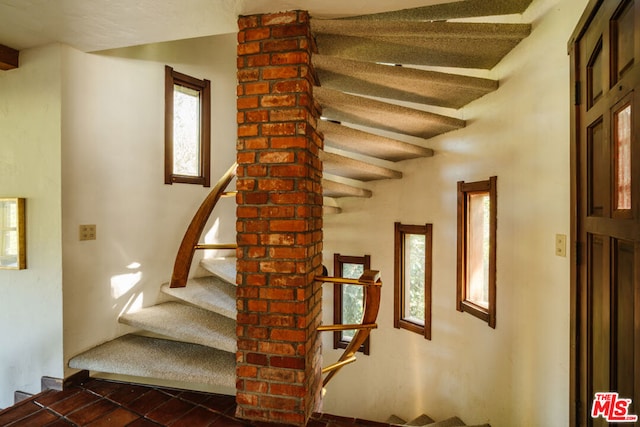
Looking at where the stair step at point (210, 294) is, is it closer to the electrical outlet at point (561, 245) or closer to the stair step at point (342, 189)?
the stair step at point (342, 189)

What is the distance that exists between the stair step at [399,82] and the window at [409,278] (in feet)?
4.46

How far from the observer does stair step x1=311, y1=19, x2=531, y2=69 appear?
181 centimetres

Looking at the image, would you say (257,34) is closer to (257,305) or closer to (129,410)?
(257,305)

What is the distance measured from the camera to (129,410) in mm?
1878

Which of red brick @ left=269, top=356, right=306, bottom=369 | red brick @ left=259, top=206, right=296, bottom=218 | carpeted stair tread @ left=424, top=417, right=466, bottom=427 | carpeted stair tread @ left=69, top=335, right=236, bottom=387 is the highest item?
red brick @ left=259, top=206, right=296, bottom=218

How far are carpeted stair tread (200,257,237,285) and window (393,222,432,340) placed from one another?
5.71ft

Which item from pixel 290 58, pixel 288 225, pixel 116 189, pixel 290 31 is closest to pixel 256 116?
pixel 290 58

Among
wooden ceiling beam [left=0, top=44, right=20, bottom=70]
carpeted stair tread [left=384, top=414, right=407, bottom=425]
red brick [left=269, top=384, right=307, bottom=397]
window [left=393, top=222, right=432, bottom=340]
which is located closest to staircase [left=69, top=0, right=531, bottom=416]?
red brick [left=269, top=384, right=307, bottom=397]

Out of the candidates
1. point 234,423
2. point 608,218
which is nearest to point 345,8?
point 608,218

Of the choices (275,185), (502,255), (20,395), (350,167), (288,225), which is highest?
(350,167)

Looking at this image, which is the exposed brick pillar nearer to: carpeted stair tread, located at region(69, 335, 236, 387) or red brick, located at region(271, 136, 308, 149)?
red brick, located at region(271, 136, 308, 149)

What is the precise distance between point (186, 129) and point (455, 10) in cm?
237

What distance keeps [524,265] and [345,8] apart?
5.80ft

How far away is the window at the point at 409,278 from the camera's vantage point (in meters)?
3.60
